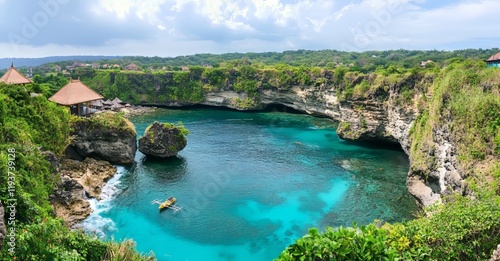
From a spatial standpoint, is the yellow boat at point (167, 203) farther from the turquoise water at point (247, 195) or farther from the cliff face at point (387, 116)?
the cliff face at point (387, 116)

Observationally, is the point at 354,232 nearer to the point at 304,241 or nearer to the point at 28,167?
the point at 304,241

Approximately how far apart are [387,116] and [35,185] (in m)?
38.7

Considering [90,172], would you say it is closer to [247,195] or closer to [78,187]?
[78,187]

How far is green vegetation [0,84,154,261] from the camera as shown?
12.3m

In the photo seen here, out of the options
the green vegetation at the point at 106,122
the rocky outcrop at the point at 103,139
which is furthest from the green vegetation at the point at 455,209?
the green vegetation at the point at 106,122

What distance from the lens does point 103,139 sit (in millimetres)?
37156

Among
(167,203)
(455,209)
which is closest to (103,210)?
(167,203)

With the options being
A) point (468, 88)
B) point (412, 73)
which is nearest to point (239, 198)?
point (468, 88)

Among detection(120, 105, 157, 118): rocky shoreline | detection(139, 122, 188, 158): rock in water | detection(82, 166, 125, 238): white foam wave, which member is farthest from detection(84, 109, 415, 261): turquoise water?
detection(120, 105, 157, 118): rocky shoreline

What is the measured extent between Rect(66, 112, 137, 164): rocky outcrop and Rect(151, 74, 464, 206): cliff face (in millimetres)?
27225

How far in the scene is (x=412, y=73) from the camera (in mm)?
41344

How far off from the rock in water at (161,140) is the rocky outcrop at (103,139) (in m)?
1.96

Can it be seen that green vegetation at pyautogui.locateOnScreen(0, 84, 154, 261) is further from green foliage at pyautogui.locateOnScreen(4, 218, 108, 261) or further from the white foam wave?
the white foam wave

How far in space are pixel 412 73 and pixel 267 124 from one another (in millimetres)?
26283
